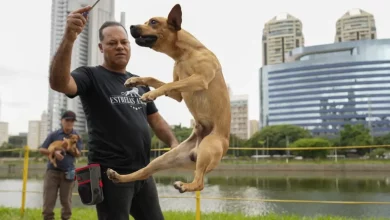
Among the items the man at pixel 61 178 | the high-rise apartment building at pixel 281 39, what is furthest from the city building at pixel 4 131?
the man at pixel 61 178

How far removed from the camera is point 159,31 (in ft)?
6.08

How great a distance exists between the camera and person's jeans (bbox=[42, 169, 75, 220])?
6406mm

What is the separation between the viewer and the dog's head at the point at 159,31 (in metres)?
1.82

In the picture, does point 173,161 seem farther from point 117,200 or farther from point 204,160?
point 117,200

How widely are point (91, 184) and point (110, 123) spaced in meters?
0.50

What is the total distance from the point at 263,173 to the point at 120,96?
32.8 m

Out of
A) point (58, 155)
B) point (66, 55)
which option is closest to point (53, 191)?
point (58, 155)

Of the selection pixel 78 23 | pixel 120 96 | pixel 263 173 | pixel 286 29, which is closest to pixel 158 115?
pixel 120 96

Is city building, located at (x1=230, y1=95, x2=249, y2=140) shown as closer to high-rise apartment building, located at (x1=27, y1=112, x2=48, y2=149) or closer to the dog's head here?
high-rise apartment building, located at (x1=27, y1=112, x2=48, y2=149)

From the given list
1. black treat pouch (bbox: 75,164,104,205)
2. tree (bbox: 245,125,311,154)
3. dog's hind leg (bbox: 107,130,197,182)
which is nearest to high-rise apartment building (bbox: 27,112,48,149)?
tree (bbox: 245,125,311,154)

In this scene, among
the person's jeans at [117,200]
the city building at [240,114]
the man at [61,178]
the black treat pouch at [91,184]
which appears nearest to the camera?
the black treat pouch at [91,184]

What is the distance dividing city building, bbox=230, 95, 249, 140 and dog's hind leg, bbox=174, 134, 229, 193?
95351 millimetres

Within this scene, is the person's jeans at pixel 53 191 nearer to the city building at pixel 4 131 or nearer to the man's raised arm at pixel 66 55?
the man's raised arm at pixel 66 55

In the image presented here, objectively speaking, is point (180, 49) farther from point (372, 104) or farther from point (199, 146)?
point (372, 104)
